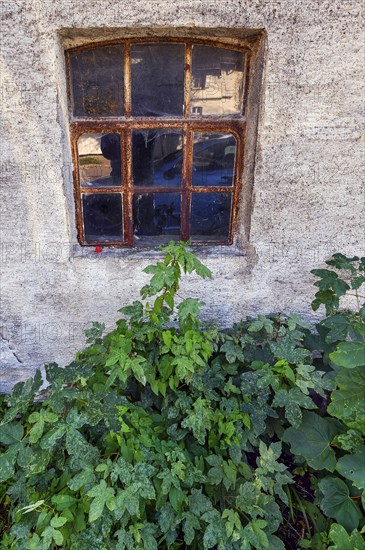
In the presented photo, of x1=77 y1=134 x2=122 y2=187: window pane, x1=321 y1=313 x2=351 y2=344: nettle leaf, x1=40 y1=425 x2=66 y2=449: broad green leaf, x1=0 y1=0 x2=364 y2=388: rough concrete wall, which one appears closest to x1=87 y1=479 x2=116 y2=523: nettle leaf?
x1=40 y1=425 x2=66 y2=449: broad green leaf

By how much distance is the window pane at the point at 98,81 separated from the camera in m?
2.17

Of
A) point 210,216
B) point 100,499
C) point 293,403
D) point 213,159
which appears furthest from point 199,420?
point 213,159

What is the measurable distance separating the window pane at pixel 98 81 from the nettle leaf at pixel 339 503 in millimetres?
2245

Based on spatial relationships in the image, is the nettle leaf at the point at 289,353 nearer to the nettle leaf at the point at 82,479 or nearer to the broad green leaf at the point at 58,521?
the nettle leaf at the point at 82,479

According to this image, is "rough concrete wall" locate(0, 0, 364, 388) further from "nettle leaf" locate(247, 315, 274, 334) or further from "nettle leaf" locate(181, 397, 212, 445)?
"nettle leaf" locate(181, 397, 212, 445)

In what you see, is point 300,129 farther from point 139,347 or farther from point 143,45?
point 139,347

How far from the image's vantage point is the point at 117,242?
257 centimetres

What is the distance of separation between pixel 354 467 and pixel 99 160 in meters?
2.08

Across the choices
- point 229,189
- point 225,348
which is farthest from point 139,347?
point 229,189

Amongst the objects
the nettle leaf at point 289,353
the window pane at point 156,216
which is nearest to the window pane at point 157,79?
the window pane at point 156,216

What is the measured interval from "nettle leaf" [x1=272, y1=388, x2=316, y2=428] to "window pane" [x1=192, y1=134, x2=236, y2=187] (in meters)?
1.31

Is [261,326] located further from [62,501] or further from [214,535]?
[62,501]

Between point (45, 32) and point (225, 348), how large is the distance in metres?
1.88

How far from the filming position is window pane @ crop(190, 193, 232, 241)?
8.22ft
